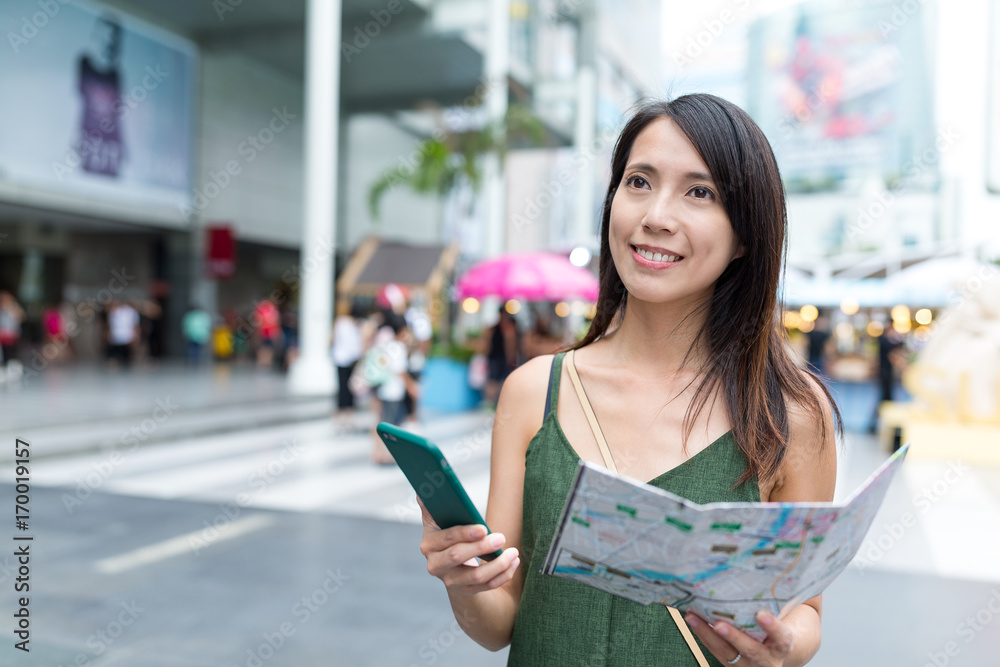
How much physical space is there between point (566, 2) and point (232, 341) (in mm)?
14164

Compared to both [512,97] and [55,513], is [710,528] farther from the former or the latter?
[512,97]

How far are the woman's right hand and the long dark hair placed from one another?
1.24ft

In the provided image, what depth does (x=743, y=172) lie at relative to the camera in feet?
3.84

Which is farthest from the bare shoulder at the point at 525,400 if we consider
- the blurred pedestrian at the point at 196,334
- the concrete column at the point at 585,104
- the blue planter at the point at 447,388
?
the concrete column at the point at 585,104

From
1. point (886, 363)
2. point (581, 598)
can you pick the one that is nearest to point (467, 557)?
point (581, 598)

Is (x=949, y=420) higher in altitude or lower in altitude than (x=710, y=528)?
lower

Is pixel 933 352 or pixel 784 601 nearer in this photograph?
pixel 784 601

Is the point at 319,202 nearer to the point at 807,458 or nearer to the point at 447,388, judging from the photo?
the point at 447,388

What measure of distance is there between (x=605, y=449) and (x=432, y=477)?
363mm

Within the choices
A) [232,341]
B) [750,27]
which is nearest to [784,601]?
[232,341]

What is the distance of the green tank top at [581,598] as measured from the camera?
1.19 metres

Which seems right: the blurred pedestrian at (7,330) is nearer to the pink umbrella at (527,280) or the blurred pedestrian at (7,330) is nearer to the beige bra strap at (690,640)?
the pink umbrella at (527,280)

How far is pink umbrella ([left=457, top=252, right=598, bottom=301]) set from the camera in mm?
11203

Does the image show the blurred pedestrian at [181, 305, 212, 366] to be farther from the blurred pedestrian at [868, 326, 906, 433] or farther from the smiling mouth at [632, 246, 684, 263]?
the smiling mouth at [632, 246, 684, 263]
